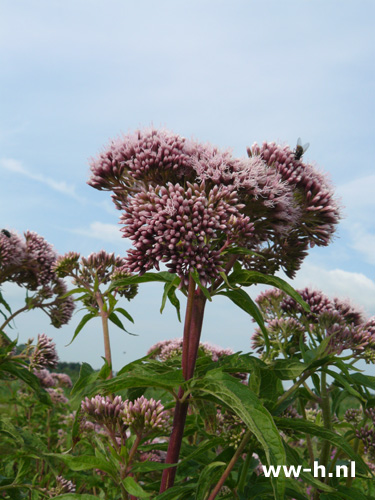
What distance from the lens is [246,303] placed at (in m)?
2.92

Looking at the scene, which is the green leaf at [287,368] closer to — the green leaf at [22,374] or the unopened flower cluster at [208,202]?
the unopened flower cluster at [208,202]

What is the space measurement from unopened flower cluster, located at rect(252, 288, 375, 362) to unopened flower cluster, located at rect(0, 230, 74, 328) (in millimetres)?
2770

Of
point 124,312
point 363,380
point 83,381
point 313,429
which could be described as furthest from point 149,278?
point 363,380

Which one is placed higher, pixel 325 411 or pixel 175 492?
pixel 325 411

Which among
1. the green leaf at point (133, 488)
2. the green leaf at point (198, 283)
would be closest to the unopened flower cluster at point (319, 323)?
the green leaf at point (198, 283)

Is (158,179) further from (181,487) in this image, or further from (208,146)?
(181,487)

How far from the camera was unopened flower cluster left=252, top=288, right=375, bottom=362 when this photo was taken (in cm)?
403

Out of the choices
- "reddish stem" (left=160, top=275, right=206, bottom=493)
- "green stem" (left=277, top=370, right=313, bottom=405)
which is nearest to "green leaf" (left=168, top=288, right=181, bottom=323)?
"reddish stem" (left=160, top=275, right=206, bottom=493)

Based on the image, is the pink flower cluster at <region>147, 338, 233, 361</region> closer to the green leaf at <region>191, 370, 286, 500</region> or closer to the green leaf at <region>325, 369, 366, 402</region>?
the green leaf at <region>325, 369, 366, 402</region>

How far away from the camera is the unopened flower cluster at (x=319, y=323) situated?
4.03 meters

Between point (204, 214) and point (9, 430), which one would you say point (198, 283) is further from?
point (9, 430)

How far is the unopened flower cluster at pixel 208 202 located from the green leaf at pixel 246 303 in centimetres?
16

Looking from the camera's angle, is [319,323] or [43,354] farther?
[43,354]

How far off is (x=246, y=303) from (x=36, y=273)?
402 centimetres
